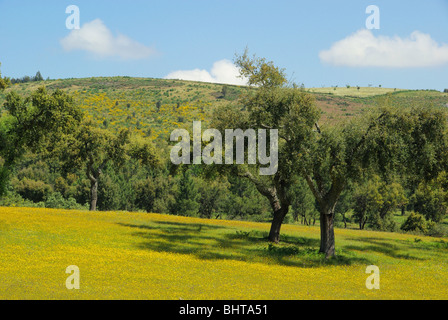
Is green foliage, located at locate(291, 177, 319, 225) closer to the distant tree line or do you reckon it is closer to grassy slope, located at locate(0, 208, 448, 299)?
the distant tree line

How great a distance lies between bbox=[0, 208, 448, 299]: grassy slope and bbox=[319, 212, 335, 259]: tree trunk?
0.94 metres

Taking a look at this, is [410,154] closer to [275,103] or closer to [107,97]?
[275,103]

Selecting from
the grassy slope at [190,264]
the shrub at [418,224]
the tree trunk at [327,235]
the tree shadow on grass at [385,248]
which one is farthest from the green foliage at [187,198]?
the tree trunk at [327,235]

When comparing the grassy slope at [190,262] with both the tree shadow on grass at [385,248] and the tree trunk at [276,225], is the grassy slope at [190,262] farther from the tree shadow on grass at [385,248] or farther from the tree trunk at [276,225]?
the tree trunk at [276,225]

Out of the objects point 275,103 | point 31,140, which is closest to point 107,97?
point 31,140

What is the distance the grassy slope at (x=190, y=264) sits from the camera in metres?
18.9

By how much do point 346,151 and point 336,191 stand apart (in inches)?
148

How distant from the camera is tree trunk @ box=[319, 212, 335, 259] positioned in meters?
31.1

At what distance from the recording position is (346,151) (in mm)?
28547

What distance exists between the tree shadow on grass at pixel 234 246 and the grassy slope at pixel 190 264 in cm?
8

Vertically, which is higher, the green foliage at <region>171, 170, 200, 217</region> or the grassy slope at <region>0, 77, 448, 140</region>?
the grassy slope at <region>0, 77, 448, 140</region>

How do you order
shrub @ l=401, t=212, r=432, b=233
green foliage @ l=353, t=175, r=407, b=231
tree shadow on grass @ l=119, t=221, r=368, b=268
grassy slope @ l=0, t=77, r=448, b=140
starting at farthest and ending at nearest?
grassy slope @ l=0, t=77, r=448, b=140 < green foliage @ l=353, t=175, r=407, b=231 < shrub @ l=401, t=212, r=432, b=233 < tree shadow on grass @ l=119, t=221, r=368, b=268

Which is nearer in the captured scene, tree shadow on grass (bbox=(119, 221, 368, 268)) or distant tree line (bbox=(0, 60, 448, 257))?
distant tree line (bbox=(0, 60, 448, 257))

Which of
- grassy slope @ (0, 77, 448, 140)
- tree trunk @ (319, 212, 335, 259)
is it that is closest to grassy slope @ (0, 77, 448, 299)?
tree trunk @ (319, 212, 335, 259)
